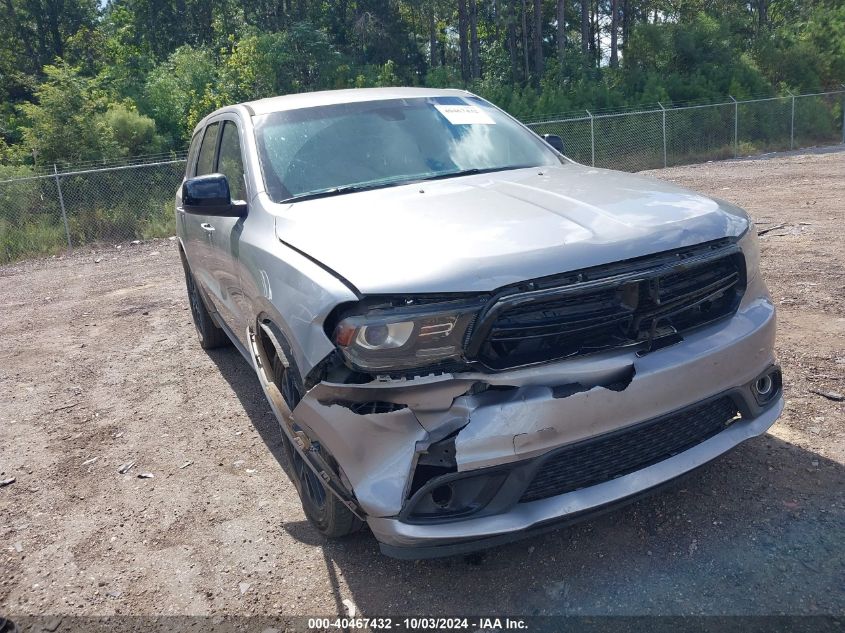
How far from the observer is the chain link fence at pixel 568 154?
14023mm

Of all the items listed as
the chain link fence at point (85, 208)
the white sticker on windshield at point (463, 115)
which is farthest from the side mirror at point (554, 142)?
the chain link fence at point (85, 208)

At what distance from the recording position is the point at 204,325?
584 cm

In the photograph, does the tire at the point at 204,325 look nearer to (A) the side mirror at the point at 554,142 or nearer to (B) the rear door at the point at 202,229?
(B) the rear door at the point at 202,229

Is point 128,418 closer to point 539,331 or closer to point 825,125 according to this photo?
point 539,331

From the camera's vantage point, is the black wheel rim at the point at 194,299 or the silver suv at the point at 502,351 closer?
the silver suv at the point at 502,351

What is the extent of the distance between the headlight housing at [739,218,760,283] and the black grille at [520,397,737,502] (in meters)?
0.54

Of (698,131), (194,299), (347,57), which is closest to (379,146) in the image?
(194,299)

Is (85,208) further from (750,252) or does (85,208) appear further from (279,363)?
(750,252)

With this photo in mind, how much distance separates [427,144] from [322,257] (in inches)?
61.7

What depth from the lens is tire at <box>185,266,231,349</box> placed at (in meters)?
5.73

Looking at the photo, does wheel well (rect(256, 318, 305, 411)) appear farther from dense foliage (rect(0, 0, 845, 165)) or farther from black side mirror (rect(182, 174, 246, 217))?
dense foliage (rect(0, 0, 845, 165))

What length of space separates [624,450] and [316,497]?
129cm

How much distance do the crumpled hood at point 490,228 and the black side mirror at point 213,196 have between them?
375 millimetres

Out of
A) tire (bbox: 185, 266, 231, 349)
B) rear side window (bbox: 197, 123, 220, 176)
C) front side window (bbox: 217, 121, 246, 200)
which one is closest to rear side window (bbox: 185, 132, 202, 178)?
rear side window (bbox: 197, 123, 220, 176)
